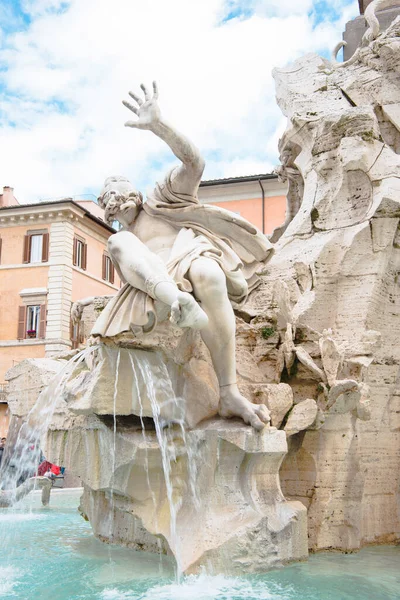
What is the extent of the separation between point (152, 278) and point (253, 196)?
788 inches

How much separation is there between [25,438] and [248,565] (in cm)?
185

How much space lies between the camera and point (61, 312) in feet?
82.5

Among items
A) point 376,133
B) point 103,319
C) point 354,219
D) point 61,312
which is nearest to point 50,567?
point 103,319

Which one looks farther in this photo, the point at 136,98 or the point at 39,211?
the point at 39,211

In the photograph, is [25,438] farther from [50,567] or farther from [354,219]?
[354,219]

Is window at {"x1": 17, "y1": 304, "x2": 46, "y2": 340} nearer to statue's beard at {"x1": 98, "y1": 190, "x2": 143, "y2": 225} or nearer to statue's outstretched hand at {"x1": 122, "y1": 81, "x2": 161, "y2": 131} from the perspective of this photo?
statue's beard at {"x1": 98, "y1": 190, "x2": 143, "y2": 225}

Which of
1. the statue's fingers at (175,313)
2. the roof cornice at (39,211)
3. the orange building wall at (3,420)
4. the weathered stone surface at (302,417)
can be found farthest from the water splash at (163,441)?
the roof cornice at (39,211)

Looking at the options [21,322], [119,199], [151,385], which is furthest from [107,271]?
[151,385]

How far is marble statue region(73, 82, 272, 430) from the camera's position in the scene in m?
4.12

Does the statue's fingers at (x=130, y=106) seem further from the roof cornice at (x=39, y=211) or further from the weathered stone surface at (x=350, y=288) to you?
the roof cornice at (x=39, y=211)

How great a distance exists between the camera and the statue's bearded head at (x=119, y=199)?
4.88m

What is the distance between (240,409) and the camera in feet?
13.9

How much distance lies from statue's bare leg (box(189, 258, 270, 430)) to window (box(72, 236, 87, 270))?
22.7 metres

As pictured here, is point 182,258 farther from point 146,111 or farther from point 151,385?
point 146,111
